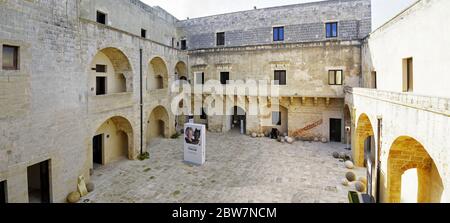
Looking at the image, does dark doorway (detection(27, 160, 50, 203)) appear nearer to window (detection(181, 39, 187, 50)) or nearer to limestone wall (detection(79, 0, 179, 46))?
limestone wall (detection(79, 0, 179, 46))

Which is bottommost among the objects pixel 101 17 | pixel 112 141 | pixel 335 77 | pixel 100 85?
pixel 112 141

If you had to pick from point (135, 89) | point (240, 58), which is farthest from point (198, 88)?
point (135, 89)

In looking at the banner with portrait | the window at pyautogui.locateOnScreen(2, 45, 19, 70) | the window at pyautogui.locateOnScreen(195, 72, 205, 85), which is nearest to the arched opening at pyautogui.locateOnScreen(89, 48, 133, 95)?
the banner with portrait

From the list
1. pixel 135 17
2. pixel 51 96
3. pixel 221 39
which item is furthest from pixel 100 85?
pixel 221 39

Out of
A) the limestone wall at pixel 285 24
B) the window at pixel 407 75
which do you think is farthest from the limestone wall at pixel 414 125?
the limestone wall at pixel 285 24

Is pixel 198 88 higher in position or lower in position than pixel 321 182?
higher

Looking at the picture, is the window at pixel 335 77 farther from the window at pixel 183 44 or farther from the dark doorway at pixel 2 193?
the dark doorway at pixel 2 193

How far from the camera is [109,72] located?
46.3ft

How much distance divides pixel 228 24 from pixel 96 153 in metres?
14.7

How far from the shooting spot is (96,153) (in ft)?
46.1

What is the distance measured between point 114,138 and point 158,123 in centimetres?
565

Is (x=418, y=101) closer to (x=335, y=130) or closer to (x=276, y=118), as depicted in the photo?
(x=335, y=130)

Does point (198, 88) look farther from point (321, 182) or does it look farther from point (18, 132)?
point (18, 132)

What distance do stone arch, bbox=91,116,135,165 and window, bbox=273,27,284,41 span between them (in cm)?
1305
